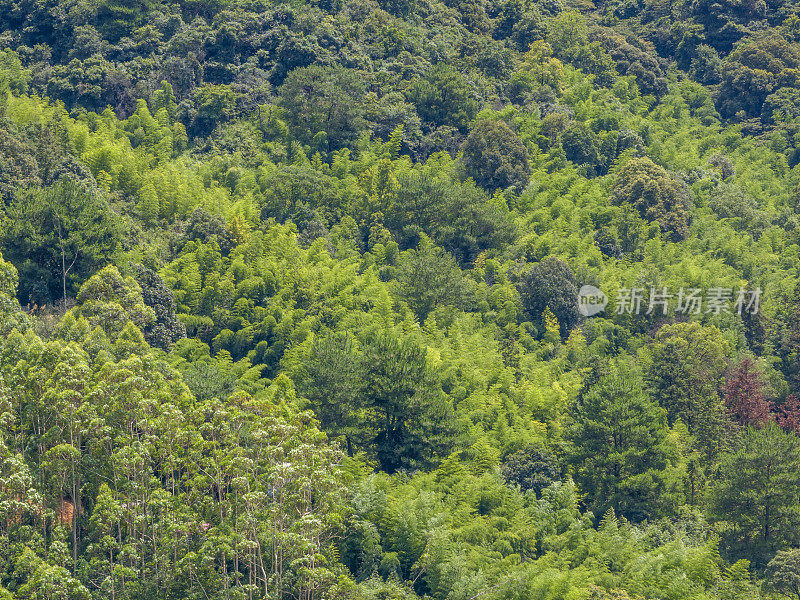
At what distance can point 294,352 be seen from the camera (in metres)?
40.2

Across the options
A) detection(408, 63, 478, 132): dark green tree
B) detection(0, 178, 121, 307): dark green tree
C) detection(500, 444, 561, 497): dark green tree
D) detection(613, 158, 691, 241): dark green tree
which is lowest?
detection(500, 444, 561, 497): dark green tree

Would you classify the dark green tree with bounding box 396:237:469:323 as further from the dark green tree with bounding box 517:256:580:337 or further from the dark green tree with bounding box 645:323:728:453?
the dark green tree with bounding box 645:323:728:453

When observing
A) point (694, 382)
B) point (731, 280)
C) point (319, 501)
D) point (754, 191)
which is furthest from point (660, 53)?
point (319, 501)

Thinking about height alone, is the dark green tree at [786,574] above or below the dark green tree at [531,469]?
above

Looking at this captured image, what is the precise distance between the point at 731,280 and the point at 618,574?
23.9 meters

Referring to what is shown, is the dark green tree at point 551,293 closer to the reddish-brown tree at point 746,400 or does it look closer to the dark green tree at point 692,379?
the dark green tree at point 692,379

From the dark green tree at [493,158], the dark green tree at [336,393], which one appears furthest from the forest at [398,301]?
the dark green tree at [493,158]

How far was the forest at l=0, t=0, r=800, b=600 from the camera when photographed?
28922mm

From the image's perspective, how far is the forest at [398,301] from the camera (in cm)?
2892

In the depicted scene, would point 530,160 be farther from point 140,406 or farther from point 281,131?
point 140,406

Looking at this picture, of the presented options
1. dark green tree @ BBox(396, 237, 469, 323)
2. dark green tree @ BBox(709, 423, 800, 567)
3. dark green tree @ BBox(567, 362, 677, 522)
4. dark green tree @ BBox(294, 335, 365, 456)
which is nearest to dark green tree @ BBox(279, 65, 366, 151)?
dark green tree @ BBox(396, 237, 469, 323)

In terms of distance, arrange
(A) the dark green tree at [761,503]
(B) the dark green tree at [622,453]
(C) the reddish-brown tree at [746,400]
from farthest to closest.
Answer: (C) the reddish-brown tree at [746,400] < (B) the dark green tree at [622,453] < (A) the dark green tree at [761,503]

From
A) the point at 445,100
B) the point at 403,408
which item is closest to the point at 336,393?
the point at 403,408

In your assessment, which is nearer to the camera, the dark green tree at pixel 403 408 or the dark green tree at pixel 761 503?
the dark green tree at pixel 761 503
